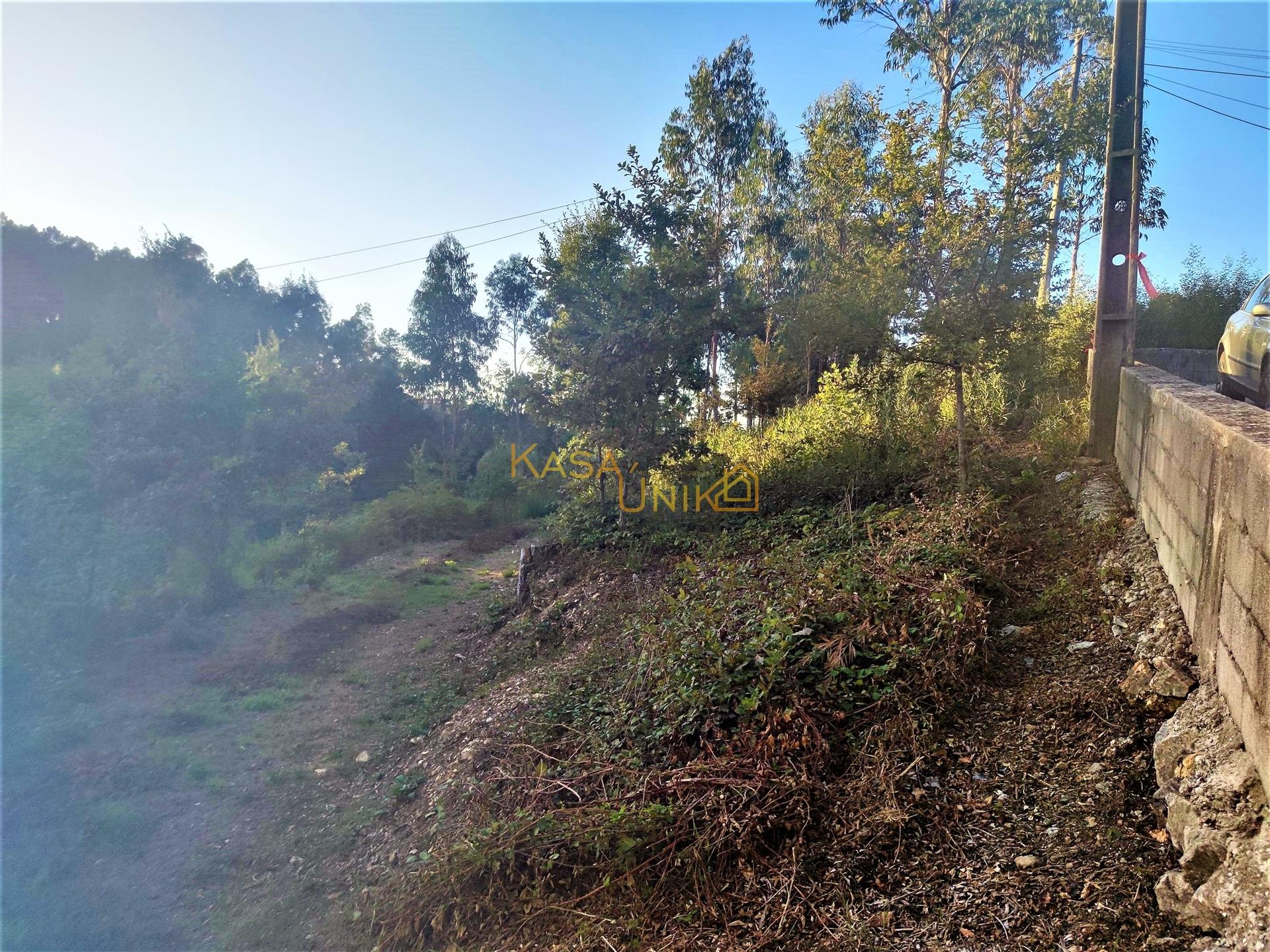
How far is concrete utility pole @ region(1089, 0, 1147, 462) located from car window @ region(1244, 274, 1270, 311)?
2.64ft

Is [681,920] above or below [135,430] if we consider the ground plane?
below

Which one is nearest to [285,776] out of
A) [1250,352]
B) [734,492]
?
[734,492]

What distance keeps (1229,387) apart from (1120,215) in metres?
1.76

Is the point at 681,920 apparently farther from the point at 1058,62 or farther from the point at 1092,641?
the point at 1058,62

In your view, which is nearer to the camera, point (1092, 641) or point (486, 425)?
point (1092, 641)

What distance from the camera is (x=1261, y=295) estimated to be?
17.3ft

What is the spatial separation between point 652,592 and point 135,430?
786 cm

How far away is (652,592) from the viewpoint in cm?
687

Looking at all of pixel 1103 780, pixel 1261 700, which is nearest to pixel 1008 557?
pixel 1103 780

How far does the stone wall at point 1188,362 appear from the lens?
30.0 feet

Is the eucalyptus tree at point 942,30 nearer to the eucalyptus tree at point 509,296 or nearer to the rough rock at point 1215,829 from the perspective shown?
the rough rock at point 1215,829

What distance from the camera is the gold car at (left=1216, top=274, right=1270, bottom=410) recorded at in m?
4.88

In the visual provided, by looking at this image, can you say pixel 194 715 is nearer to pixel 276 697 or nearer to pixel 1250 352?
pixel 276 697

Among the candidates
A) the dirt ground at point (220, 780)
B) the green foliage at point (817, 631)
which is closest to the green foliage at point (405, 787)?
the dirt ground at point (220, 780)
